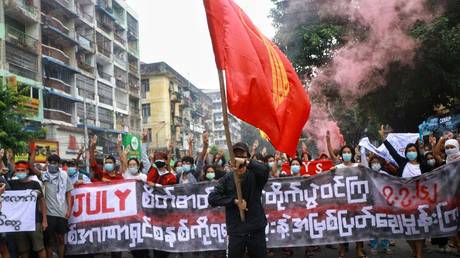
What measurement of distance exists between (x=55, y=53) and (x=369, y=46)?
77.7 ft

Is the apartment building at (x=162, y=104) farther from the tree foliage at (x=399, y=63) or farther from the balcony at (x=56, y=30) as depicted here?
the tree foliage at (x=399, y=63)

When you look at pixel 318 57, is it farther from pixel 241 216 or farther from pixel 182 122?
pixel 182 122

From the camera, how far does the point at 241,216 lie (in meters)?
4.66

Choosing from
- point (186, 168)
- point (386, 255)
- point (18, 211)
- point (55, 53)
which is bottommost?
point (386, 255)

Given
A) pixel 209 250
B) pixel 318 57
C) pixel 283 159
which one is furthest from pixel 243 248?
pixel 318 57

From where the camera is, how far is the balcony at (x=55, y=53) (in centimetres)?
3131

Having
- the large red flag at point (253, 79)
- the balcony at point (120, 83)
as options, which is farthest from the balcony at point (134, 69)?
the large red flag at point (253, 79)

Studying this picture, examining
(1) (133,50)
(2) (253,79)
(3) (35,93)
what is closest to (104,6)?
(1) (133,50)

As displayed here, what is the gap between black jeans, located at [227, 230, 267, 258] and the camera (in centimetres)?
468

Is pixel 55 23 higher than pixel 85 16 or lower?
lower

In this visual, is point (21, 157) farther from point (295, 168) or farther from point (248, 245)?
point (248, 245)

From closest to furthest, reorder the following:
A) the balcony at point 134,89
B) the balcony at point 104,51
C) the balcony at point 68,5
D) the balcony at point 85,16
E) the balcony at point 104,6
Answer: the balcony at point 68,5 → the balcony at point 85,16 → the balcony at point 104,51 → the balcony at point 104,6 → the balcony at point 134,89

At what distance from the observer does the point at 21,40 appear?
28375 mm

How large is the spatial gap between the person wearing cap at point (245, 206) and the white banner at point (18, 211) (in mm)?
3280
